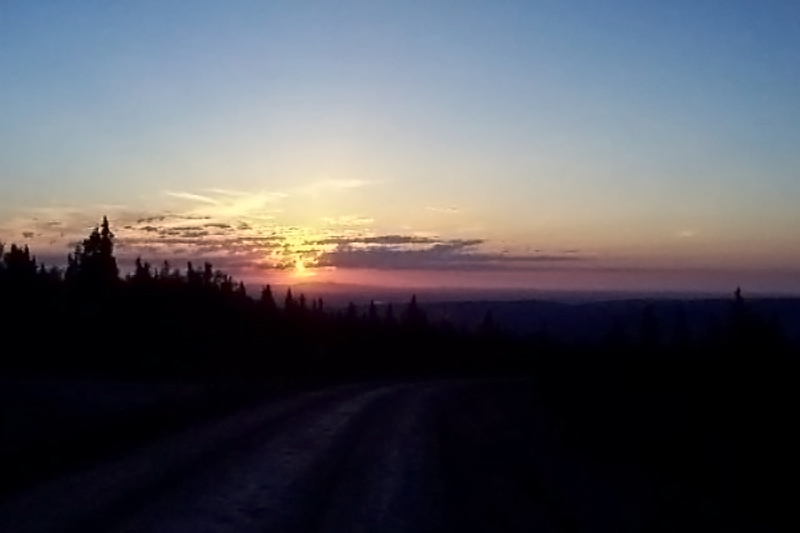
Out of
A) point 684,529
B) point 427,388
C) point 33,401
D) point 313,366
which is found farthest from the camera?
point 313,366

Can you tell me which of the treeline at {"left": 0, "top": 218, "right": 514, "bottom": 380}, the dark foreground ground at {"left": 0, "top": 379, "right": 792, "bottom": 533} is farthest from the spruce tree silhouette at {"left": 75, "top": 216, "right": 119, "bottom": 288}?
the dark foreground ground at {"left": 0, "top": 379, "right": 792, "bottom": 533}

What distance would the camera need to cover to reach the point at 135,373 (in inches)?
2176

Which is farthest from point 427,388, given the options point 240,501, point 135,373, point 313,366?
point 240,501

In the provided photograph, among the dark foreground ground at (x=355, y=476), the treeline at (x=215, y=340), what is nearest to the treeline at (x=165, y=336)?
the treeline at (x=215, y=340)

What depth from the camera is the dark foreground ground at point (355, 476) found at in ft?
44.1

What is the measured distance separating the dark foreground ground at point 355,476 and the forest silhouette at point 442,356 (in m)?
0.30

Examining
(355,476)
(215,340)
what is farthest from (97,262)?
(355,476)

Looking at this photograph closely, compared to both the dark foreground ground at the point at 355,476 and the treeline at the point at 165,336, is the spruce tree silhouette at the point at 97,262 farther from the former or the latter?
the dark foreground ground at the point at 355,476

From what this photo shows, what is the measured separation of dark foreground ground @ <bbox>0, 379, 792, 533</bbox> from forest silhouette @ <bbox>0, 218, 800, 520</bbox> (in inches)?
11.8

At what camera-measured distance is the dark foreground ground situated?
44.1 ft

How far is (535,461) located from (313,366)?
1938 inches

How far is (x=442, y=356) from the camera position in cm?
10050

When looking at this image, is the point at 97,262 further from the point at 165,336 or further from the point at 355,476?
the point at 355,476

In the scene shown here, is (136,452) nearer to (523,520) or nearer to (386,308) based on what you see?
(523,520)
